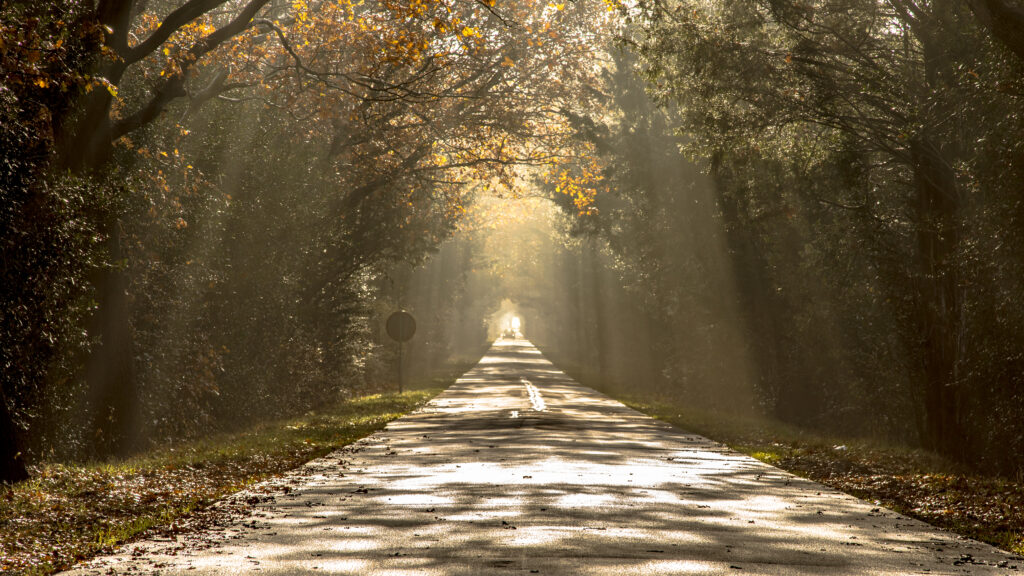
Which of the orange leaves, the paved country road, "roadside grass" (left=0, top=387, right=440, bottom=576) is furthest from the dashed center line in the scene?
the paved country road

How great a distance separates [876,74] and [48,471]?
1564cm

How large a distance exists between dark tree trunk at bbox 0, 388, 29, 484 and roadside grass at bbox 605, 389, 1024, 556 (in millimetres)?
9993

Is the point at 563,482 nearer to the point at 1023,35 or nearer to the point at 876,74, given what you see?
the point at 1023,35

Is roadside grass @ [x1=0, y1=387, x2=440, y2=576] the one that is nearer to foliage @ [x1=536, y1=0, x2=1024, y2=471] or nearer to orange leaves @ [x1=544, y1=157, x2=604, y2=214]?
foliage @ [x1=536, y1=0, x2=1024, y2=471]

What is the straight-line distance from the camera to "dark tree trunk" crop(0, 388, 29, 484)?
38.2 feet

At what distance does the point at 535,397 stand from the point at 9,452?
71.4 feet

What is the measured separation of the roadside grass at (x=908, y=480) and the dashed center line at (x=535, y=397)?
677 centimetres

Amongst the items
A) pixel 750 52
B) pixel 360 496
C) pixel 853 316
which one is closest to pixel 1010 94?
pixel 750 52

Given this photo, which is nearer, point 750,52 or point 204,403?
point 750,52

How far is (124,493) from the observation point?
10859 mm

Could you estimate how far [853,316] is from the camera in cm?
2419

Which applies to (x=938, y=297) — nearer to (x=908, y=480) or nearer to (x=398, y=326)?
(x=908, y=480)

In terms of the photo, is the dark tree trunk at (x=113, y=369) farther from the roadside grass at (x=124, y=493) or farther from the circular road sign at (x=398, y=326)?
the circular road sign at (x=398, y=326)

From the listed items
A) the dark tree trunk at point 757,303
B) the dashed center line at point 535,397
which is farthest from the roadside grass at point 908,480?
the dark tree trunk at point 757,303
